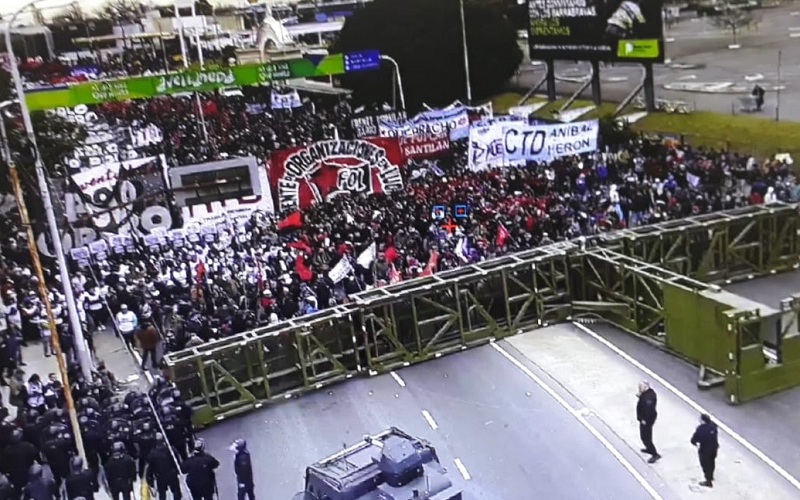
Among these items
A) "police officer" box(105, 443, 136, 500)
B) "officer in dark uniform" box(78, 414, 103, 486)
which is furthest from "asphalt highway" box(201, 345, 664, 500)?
"officer in dark uniform" box(78, 414, 103, 486)

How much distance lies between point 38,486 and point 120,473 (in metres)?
1.13

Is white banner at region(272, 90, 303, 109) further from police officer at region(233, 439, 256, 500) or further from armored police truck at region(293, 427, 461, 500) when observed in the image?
armored police truck at region(293, 427, 461, 500)

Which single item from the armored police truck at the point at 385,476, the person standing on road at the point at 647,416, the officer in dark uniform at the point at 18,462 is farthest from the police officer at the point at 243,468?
the person standing on road at the point at 647,416

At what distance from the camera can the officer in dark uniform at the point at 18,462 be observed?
1335 cm

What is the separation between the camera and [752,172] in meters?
25.2

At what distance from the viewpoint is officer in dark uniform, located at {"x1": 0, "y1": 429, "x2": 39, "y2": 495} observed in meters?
13.4

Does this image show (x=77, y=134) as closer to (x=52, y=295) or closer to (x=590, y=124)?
(x=52, y=295)

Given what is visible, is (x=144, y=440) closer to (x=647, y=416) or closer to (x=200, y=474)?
(x=200, y=474)

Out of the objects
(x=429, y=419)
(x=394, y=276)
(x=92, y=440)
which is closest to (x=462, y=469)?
(x=429, y=419)

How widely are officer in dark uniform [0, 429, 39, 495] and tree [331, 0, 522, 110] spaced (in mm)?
38709

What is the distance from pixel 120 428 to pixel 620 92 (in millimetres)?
34038

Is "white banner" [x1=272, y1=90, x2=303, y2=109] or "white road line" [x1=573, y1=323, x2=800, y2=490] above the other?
"white banner" [x1=272, y1=90, x2=303, y2=109]

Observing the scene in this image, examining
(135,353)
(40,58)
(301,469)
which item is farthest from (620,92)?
(40,58)

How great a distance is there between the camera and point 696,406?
51.0ft
